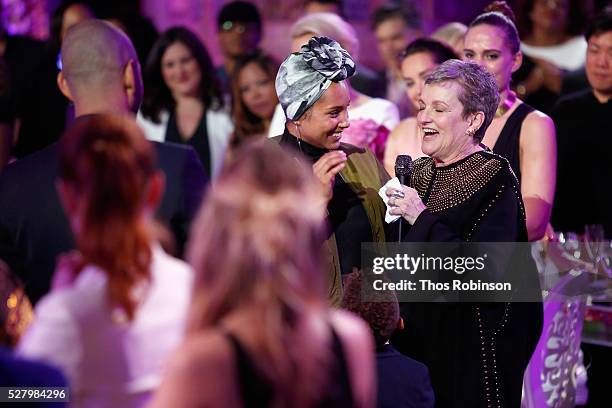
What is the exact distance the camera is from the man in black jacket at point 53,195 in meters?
2.87

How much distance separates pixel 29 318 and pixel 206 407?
2.54 ft

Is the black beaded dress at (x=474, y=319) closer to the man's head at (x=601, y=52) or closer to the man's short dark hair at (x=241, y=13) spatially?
the man's head at (x=601, y=52)

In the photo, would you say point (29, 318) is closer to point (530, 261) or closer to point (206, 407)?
point (206, 407)

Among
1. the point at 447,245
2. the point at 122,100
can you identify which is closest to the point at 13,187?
the point at 122,100

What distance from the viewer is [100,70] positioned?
10.2 feet

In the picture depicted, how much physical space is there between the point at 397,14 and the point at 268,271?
4447 millimetres

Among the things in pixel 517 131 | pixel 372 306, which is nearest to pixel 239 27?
Result: pixel 517 131

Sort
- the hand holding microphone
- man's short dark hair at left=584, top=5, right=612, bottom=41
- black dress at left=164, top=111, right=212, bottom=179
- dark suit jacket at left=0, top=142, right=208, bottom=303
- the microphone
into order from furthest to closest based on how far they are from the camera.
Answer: black dress at left=164, top=111, right=212, bottom=179 < man's short dark hair at left=584, top=5, right=612, bottom=41 < the microphone < the hand holding microphone < dark suit jacket at left=0, top=142, right=208, bottom=303

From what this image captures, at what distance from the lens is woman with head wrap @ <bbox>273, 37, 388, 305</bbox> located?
338 centimetres

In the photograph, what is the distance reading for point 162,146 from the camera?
9.84ft

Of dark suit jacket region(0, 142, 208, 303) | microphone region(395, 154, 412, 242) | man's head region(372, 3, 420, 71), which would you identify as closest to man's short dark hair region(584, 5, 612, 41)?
man's head region(372, 3, 420, 71)

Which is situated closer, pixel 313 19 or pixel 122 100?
pixel 122 100

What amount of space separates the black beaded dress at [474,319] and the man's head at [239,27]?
2831 mm

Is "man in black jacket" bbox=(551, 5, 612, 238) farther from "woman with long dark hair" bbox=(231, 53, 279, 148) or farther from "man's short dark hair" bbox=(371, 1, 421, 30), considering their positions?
"woman with long dark hair" bbox=(231, 53, 279, 148)
